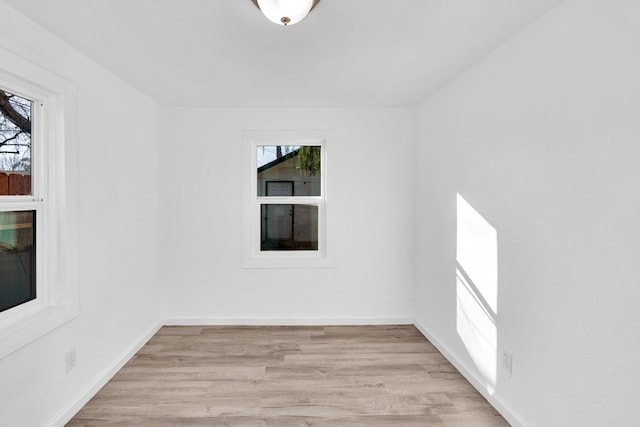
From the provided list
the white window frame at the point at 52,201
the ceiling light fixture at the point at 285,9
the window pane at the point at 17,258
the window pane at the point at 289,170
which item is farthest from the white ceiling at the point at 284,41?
the window pane at the point at 17,258

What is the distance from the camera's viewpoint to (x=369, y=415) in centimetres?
222

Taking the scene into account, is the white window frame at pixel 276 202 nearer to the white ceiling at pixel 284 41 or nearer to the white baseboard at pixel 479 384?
the white ceiling at pixel 284 41

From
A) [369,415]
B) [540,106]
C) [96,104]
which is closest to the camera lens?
[540,106]

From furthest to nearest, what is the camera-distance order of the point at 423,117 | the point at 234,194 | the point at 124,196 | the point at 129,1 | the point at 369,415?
the point at 234,194 < the point at 423,117 < the point at 124,196 < the point at 369,415 < the point at 129,1

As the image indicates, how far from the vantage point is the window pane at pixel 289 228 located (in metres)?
3.96

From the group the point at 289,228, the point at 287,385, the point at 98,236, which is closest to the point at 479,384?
the point at 287,385

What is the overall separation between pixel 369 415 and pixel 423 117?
8.88 ft

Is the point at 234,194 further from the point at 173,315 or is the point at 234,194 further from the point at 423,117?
the point at 423,117

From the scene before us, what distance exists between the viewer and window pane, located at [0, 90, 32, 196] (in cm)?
188

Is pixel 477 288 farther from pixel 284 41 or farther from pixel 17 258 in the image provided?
pixel 17 258

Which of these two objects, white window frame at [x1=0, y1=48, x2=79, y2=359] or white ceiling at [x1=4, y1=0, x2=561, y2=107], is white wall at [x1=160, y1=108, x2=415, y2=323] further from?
white window frame at [x1=0, y1=48, x2=79, y2=359]

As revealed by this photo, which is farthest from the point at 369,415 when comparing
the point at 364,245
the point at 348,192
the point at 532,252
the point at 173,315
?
the point at 173,315

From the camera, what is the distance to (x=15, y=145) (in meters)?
1.96

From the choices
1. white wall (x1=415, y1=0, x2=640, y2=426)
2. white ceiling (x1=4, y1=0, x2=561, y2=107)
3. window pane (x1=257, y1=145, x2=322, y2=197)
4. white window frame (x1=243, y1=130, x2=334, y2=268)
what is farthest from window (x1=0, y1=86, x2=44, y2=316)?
white wall (x1=415, y1=0, x2=640, y2=426)
